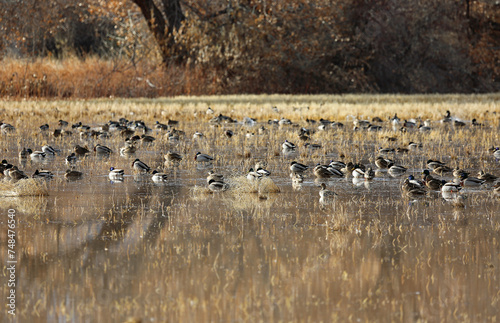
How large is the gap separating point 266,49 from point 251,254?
110 feet

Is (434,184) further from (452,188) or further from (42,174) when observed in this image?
(42,174)

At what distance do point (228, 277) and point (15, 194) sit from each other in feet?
16.2

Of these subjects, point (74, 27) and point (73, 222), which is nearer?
point (73, 222)

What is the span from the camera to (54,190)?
11156 mm

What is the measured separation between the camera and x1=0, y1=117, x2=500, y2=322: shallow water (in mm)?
5816

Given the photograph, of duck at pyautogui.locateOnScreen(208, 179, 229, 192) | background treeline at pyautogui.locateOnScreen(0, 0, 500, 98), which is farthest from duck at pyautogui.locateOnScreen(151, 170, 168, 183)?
background treeline at pyautogui.locateOnScreen(0, 0, 500, 98)

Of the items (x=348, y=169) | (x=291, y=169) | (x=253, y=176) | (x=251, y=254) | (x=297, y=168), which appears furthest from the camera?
(x=348, y=169)

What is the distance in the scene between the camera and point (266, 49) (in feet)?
133

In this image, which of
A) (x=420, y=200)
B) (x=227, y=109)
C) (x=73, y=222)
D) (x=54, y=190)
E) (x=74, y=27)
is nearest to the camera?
(x=73, y=222)

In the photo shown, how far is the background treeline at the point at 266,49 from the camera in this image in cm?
3609

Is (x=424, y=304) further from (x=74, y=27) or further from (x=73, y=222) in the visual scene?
(x=74, y=27)

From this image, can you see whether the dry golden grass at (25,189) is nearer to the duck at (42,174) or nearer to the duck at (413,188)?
the duck at (42,174)

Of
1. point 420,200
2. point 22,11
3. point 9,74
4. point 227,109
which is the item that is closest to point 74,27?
point 22,11

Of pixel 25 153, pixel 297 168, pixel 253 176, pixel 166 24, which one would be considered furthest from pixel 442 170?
pixel 166 24
